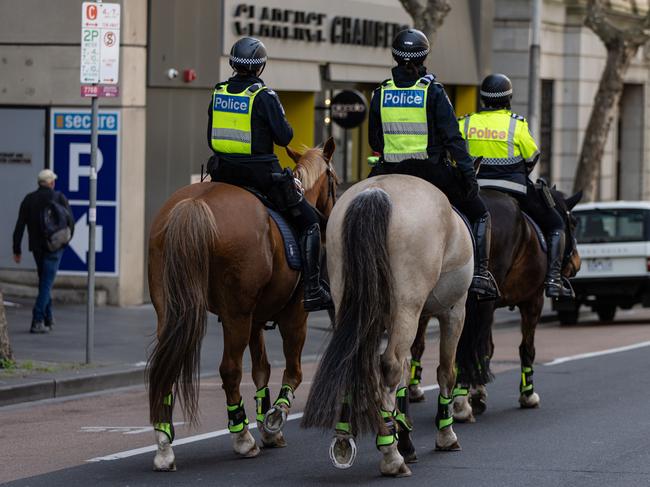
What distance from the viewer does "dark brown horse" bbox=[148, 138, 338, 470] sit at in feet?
29.8

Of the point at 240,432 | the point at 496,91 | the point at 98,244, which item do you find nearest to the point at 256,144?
the point at 240,432

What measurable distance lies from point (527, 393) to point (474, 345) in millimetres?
1162

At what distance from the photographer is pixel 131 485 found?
875 centimetres

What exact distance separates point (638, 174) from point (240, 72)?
3257cm

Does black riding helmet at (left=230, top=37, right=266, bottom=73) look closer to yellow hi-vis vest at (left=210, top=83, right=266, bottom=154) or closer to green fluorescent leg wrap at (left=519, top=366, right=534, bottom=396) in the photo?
yellow hi-vis vest at (left=210, top=83, right=266, bottom=154)

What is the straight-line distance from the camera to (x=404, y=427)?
30.2 feet

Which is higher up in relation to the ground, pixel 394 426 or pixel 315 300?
pixel 315 300

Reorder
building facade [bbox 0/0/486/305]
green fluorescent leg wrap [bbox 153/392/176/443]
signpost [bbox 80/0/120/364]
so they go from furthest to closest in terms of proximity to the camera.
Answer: building facade [bbox 0/0/486/305] < signpost [bbox 80/0/120/364] < green fluorescent leg wrap [bbox 153/392/176/443]

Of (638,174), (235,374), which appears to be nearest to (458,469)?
(235,374)

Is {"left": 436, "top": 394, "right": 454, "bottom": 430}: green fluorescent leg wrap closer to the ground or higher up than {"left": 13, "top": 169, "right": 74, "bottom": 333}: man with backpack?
closer to the ground

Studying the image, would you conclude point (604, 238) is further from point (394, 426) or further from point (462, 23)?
point (394, 426)

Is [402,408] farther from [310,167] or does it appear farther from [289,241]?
[310,167]

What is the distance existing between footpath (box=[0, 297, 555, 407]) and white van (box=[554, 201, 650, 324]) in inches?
49.3

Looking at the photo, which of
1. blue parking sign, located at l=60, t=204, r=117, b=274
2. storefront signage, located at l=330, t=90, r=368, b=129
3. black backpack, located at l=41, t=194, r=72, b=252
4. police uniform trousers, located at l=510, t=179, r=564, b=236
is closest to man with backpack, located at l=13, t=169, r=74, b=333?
black backpack, located at l=41, t=194, r=72, b=252
